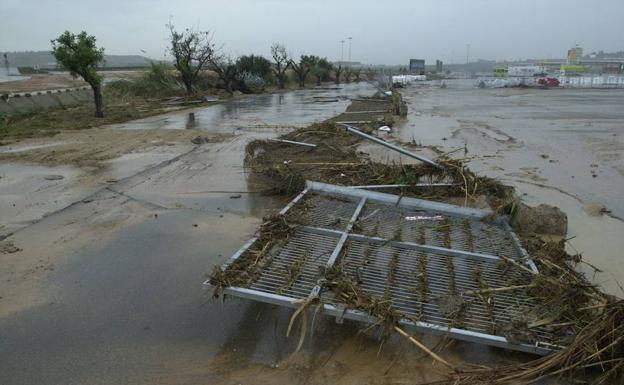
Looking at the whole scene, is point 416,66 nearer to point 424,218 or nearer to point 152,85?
point 152,85

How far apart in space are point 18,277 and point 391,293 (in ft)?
12.2

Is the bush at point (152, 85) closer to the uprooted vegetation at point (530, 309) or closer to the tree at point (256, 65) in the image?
the tree at point (256, 65)

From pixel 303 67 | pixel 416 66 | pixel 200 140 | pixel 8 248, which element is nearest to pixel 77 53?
pixel 200 140

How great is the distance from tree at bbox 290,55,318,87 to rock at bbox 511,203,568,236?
41027 mm

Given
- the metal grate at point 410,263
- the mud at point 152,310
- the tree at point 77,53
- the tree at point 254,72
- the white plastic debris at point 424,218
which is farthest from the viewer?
the tree at point 254,72

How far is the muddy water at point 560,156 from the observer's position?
19.2 ft

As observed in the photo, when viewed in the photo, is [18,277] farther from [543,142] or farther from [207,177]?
[543,142]

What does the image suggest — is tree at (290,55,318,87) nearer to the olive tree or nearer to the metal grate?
the olive tree

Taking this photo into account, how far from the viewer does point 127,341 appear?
11.8 feet

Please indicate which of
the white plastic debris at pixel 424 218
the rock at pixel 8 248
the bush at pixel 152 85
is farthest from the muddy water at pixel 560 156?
the bush at pixel 152 85

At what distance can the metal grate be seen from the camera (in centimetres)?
337

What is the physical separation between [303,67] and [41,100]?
3069cm

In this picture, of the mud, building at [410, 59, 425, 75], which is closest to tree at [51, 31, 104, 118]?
the mud

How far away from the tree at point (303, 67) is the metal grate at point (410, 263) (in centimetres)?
4097
